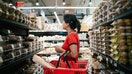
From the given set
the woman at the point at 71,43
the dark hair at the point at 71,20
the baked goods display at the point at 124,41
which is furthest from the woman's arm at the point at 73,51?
the baked goods display at the point at 124,41

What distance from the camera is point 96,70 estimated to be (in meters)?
4.50

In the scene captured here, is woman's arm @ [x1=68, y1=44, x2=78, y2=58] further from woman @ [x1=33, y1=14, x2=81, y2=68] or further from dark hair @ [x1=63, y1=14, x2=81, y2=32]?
dark hair @ [x1=63, y1=14, x2=81, y2=32]

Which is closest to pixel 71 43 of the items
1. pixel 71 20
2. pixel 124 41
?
pixel 71 20

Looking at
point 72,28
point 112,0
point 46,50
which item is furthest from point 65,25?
point 46,50

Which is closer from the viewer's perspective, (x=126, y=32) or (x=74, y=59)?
(x=126, y=32)

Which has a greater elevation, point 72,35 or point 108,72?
point 72,35

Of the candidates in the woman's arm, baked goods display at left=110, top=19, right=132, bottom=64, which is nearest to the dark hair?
the woman's arm

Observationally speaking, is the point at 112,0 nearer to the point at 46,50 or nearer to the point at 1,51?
the point at 1,51

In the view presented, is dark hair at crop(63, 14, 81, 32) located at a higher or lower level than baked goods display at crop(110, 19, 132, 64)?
higher

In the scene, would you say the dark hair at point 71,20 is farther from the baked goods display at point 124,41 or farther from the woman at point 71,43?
the baked goods display at point 124,41

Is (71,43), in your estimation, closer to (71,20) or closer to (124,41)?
(71,20)

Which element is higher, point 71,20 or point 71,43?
point 71,20

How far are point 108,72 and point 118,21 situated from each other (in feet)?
3.98

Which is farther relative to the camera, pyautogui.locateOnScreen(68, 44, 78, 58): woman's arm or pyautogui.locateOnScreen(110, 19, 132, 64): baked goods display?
pyautogui.locateOnScreen(68, 44, 78, 58): woman's arm
